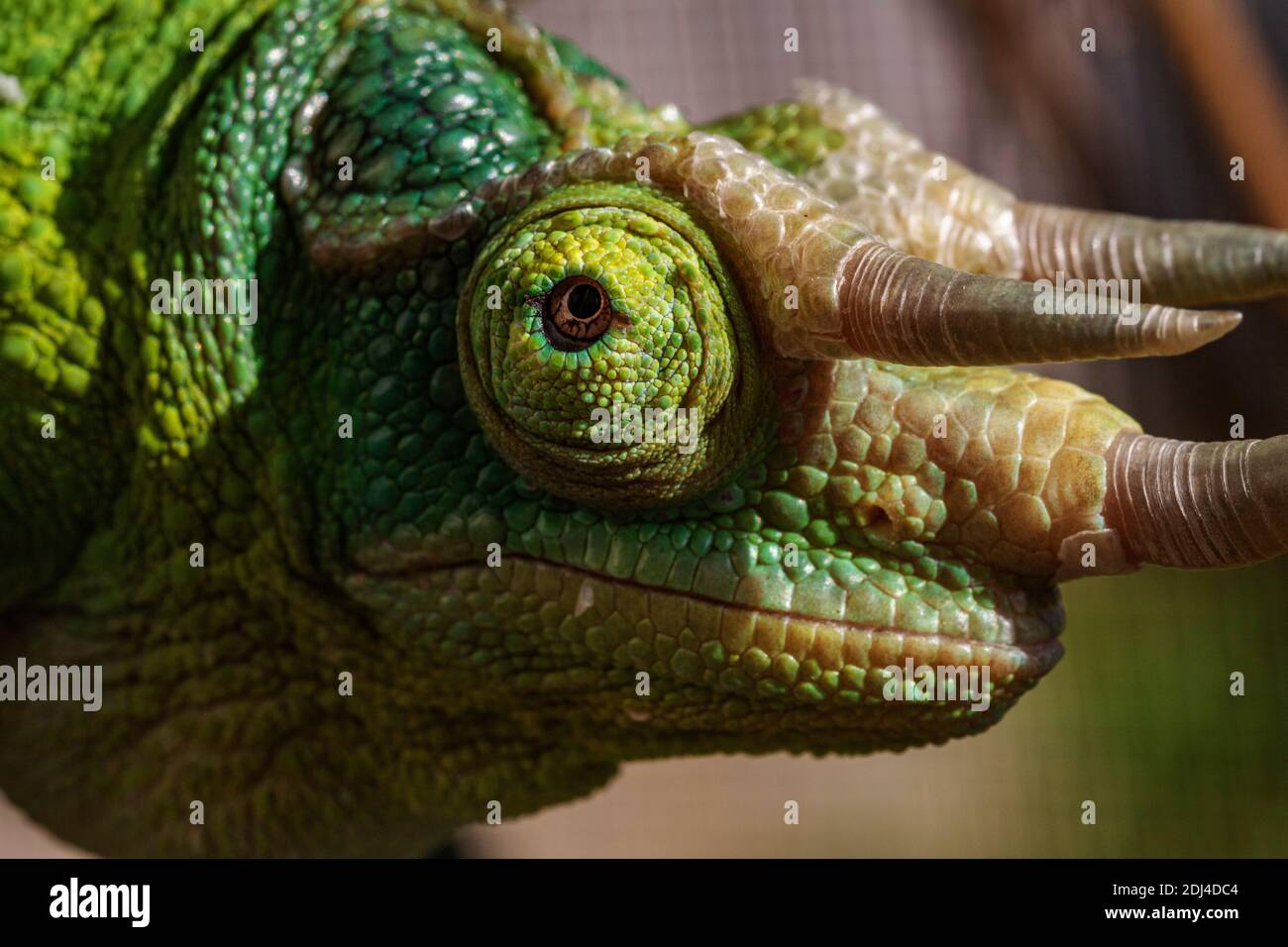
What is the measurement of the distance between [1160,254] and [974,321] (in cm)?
83

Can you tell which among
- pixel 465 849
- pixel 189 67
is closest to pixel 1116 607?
pixel 465 849

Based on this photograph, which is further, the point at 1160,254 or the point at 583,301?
the point at 1160,254

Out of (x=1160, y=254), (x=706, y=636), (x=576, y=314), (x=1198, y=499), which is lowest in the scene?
(x=706, y=636)

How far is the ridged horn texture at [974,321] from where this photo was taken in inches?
58.4

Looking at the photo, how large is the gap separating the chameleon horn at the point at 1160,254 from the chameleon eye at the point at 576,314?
0.88 m

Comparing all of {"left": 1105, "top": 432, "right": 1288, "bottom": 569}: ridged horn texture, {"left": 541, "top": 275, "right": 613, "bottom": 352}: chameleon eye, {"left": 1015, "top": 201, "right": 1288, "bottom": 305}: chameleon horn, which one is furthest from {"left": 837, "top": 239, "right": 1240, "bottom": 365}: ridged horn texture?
{"left": 1015, "top": 201, "right": 1288, "bottom": 305}: chameleon horn

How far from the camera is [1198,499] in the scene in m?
1.63

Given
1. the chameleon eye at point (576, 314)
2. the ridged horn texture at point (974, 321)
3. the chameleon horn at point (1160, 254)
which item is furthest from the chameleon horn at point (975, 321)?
the chameleon horn at point (1160, 254)

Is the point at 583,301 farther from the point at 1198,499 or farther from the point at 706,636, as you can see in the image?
the point at 1198,499

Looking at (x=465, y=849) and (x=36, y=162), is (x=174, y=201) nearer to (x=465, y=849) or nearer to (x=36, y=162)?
(x=36, y=162)

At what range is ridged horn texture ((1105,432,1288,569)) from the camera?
5.18 feet

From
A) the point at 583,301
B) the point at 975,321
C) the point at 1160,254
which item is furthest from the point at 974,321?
the point at 1160,254

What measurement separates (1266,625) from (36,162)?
5.13 m
